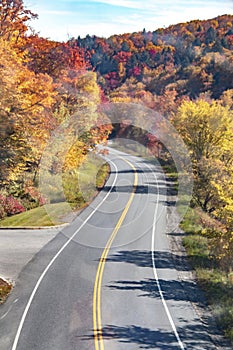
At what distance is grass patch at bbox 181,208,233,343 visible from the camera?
18.6 metres

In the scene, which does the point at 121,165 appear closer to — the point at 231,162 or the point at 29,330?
the point at 231,162

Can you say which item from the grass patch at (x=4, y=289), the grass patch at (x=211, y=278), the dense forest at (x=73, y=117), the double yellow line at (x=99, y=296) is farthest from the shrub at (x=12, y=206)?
the grass patch at (x=4, y=289)

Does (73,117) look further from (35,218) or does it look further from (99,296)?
(99,296)

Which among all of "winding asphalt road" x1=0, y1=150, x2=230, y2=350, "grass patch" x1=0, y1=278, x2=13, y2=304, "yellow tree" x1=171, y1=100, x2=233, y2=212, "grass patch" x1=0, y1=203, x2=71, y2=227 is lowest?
"grass patch" x1=0, y1=278, x2=13, y2=304

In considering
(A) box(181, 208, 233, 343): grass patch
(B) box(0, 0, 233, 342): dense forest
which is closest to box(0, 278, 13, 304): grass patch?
(B) box(0, 0, 233, 342): dense forest

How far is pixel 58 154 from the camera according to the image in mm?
36719

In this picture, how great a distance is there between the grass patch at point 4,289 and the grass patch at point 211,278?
927cm

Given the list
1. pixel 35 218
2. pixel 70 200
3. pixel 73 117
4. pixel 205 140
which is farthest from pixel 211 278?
pixel 73 117

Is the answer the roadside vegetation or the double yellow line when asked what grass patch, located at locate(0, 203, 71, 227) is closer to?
the roadside vegetation

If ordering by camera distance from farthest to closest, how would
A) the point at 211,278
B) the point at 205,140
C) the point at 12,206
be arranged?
the point at 205,140, the point at 12,206, the point at 211,278

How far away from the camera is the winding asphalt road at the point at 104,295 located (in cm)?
1608

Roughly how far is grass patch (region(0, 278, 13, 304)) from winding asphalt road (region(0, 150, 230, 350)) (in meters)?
0.36

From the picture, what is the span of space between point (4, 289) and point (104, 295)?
464 centimetres

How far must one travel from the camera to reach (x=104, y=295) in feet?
65.3
